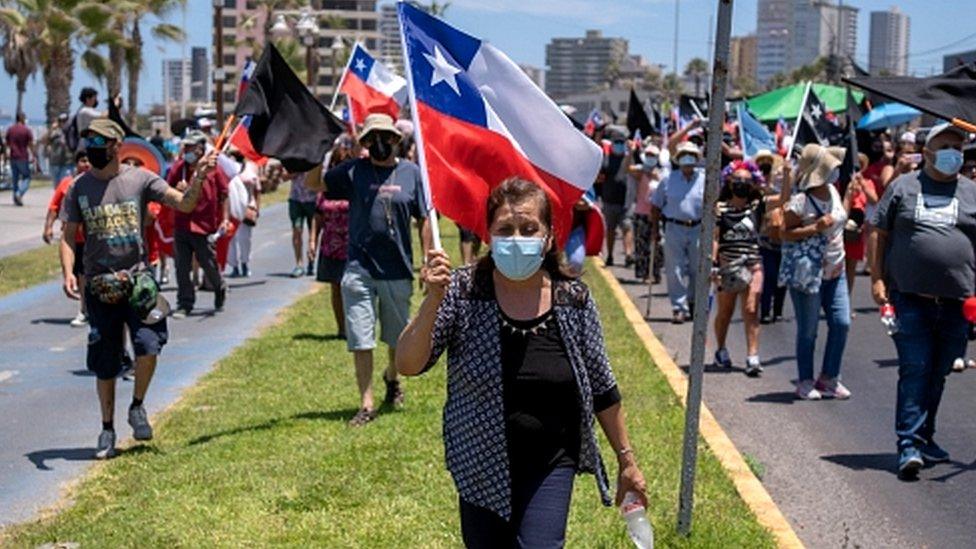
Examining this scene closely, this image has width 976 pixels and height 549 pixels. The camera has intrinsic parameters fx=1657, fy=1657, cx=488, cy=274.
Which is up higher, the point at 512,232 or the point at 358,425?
the point at 512,232

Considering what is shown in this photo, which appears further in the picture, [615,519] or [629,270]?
[629,270]

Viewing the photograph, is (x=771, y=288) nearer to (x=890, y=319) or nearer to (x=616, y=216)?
(x=616, y=216)

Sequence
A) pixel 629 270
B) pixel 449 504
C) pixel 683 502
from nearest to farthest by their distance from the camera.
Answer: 1. pixel 683 502
2. pixel 449 504
3. pixel 629 270

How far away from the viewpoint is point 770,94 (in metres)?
29.2

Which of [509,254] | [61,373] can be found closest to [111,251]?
[61,373]

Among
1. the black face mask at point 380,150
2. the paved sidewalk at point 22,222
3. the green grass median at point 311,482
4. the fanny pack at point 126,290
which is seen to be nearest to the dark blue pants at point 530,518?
the green grass median at point 311,482

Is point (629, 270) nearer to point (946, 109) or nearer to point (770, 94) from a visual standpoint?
point (770, 94)

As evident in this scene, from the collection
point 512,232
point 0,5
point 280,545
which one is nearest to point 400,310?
point 280,545

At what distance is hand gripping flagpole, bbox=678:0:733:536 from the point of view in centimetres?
666

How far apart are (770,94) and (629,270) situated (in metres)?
7.16

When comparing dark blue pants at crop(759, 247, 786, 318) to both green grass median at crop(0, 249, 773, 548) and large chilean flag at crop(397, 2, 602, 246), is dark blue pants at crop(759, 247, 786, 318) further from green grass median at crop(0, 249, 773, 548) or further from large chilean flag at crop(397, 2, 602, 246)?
large chilean flag at crop(397, 2, 602, 246)

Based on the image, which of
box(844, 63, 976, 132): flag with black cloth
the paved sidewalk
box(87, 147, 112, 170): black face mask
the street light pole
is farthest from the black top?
the street light pole

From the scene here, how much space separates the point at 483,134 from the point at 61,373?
7.29m

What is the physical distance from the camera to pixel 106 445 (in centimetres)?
924
